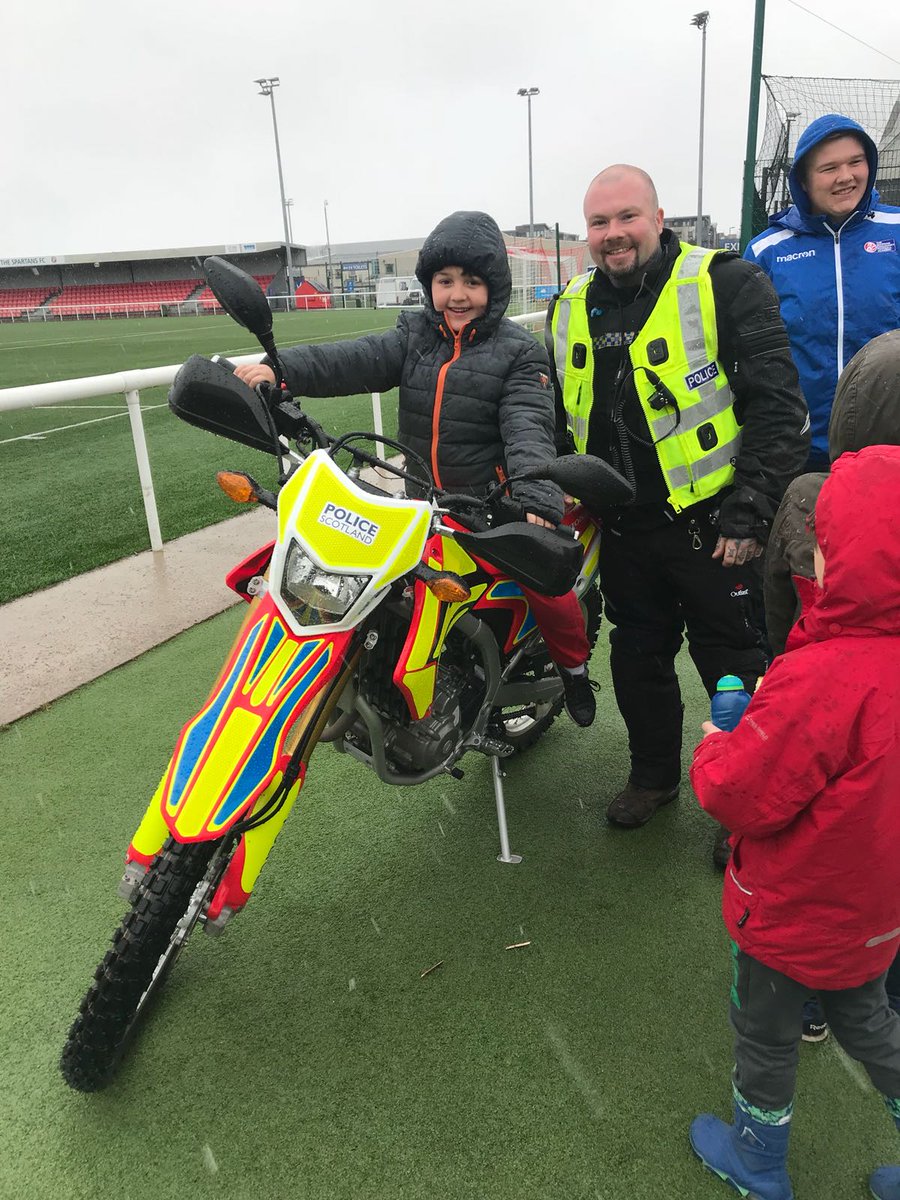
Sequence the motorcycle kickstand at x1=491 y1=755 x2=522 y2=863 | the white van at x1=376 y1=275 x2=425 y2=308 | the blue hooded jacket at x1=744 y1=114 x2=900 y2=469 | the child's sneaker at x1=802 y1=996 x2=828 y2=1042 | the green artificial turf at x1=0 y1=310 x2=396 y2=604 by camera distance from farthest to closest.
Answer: the white van at x1=376 y1=275 x2=425 y2=308 < the green artificial turf at x1=0 y1=310 x2=396 y2=604 < the blue hooded jacket at x1=744 y1=114 x2=900 y2=469 < the motorcycle kickstand at x1=491 y1=755 x2=522 y2=863 < the child's sneaker at x1=802 y1=996 x2=828 y2=1042

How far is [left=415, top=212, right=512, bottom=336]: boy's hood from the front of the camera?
2.30 meters

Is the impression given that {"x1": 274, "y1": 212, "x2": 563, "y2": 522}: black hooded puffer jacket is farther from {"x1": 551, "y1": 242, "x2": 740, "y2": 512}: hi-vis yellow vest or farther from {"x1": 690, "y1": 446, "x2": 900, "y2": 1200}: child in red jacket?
{"x1": 690, "y1": 446, "x2": 900, "y2": 1200}: child in red jacket

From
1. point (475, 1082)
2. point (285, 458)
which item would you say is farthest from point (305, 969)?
point (285, 458)

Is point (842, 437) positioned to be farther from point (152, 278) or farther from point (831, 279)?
point (152, 278)

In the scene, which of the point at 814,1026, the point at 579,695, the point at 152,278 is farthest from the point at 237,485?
the point at 152,278

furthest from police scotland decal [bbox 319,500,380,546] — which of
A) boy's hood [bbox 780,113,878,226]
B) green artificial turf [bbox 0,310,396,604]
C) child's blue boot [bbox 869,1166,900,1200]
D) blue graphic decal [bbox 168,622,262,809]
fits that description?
green artificial turf [bbox 0,310,396,604]

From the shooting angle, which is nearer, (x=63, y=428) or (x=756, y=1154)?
(x=756, y=1154)

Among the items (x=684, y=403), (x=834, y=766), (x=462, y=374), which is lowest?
(x=834, y=766)

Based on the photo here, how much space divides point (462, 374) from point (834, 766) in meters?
1.45

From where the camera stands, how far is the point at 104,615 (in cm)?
433

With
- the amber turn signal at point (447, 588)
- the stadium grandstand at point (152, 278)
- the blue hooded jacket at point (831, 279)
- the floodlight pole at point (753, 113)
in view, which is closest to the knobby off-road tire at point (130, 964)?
the amber turn signal at point (447, 588)

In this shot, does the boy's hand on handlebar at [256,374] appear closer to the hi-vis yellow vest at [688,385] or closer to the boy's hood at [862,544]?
the hi-vis yellow vest at [688,385]

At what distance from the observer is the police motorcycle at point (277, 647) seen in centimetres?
172

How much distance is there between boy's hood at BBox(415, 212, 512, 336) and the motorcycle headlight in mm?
984
